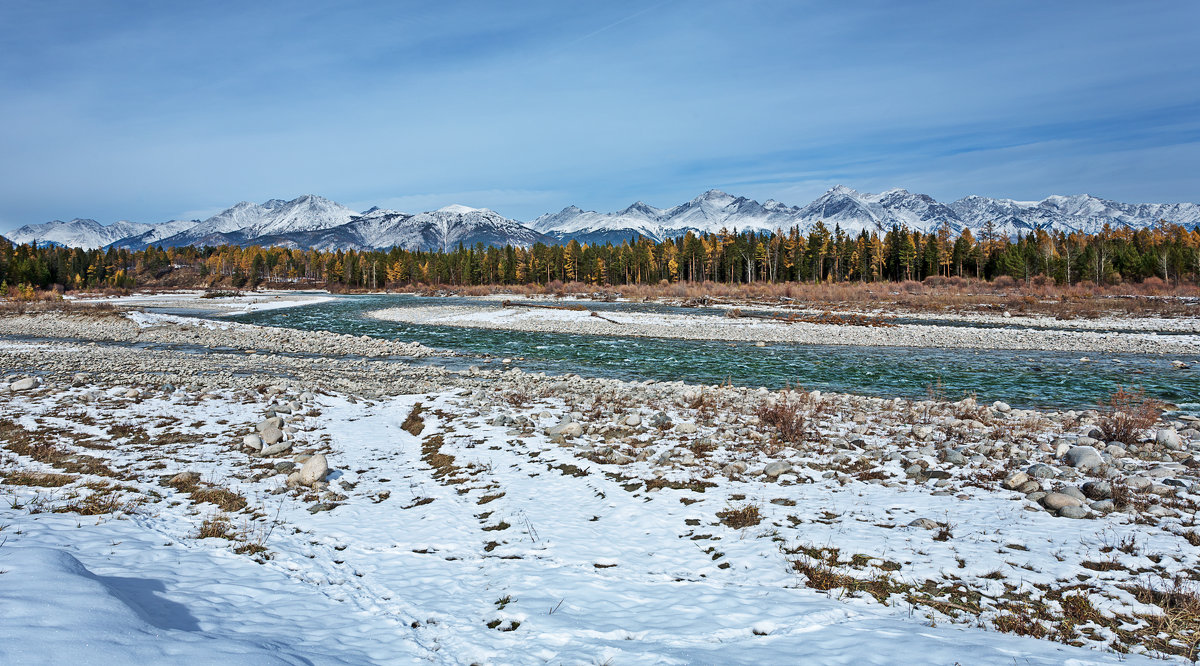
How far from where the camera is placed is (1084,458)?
8.61 meters

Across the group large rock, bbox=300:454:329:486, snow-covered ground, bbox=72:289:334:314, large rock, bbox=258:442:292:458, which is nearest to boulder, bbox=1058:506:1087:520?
large rock, bbox=300:454:329:486

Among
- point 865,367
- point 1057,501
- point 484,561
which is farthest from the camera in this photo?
point 865,367

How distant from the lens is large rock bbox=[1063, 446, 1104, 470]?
851cm

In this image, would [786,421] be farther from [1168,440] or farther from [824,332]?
[824,332]

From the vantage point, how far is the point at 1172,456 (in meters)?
9.00

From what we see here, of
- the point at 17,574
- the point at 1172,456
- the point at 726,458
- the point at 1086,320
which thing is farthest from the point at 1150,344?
the point at 17,574

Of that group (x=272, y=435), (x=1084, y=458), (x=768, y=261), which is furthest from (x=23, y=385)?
(x=768, y=261)

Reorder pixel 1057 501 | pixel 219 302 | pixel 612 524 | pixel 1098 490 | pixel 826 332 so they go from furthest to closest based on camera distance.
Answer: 1. pixel 219 302
2. pixel 826 332
3. pixel 612 524
4. pixel 1098 490
5. pixel 1057 501

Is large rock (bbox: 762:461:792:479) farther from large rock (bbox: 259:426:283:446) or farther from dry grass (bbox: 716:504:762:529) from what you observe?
large rock (bbox: 259:426:283:446)

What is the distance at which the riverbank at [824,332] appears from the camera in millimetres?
27438

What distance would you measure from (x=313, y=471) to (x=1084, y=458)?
1220 cm

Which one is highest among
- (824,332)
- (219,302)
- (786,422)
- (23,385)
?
(219,302)

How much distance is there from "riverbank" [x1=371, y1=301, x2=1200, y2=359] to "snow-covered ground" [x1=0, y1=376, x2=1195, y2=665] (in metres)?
23.8

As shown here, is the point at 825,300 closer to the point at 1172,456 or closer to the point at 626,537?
the point at 1172,456
